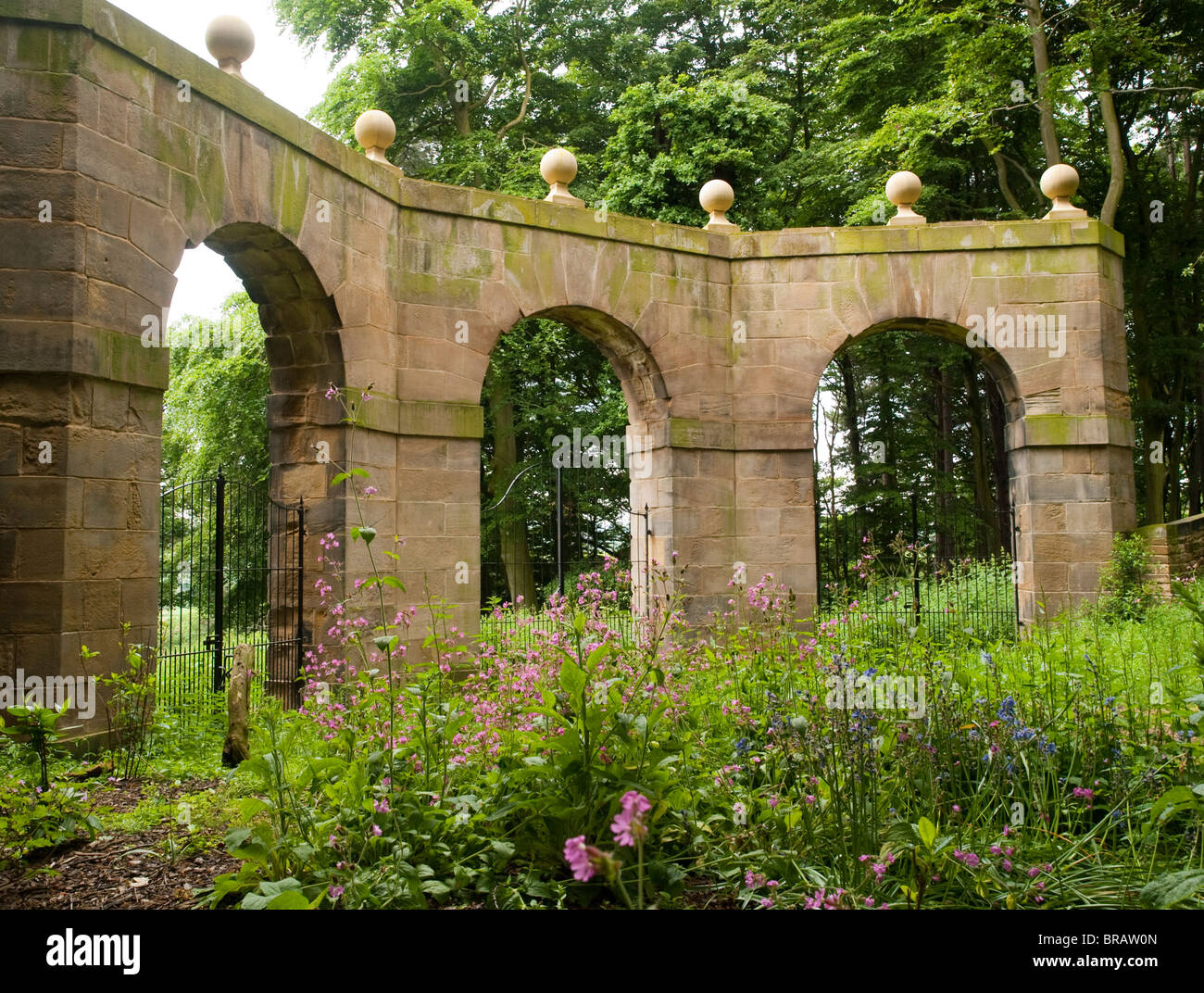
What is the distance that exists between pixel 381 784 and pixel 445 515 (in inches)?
200

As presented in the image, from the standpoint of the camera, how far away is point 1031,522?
9.48 metres

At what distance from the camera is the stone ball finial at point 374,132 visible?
7.93 m

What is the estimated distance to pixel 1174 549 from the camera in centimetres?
971

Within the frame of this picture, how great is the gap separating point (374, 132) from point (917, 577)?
5.71m

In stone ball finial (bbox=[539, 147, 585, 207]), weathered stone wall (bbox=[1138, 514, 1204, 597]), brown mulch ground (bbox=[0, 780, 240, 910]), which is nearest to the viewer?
brown mulch ground (bbox=[0, 780, 240, 910])

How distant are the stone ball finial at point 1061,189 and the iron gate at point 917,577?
3.24 meters

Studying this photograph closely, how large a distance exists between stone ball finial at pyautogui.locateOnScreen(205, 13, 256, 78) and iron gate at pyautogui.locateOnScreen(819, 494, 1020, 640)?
5.14 m

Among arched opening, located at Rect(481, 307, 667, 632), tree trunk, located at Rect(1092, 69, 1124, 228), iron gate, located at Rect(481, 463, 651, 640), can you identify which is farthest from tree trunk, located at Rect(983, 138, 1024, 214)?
iron gate, located at Rect(481, 463, 651, 640)

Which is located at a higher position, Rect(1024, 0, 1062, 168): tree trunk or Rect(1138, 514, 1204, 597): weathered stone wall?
Rect(1024, 0, 1062, 168): tree trunk

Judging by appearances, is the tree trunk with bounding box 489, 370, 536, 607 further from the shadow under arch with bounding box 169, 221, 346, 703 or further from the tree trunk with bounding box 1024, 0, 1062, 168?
the tree trunk with bounding box 1024, 0, 1062, 168

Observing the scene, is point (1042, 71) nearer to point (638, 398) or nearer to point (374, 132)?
point (638, 398)

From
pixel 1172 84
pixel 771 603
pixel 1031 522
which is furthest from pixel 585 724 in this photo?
pixel 1172 84

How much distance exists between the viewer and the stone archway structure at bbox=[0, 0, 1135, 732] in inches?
202

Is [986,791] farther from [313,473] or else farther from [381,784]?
[313,473]
